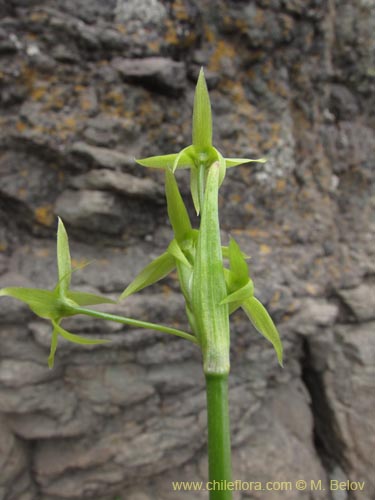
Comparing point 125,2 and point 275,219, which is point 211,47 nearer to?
point 125,2

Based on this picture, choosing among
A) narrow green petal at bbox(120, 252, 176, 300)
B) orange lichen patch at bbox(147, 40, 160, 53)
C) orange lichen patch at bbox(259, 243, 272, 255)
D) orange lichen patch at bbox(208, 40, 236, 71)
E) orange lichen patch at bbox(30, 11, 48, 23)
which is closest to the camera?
narrow green petal at bbox(120, 252, 176, 300)

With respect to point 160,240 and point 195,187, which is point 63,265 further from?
point 160,240

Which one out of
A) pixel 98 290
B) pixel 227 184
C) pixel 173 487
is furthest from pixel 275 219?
pixel 173 487

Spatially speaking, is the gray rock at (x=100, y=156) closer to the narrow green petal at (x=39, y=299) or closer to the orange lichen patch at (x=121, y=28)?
the orange lichen patch at (x=121, y=28)

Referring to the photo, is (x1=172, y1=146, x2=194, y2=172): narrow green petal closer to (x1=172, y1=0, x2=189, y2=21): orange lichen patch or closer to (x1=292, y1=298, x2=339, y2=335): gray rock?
(x1=172, y1=0, x2=189, y2=21): orange lichen patch

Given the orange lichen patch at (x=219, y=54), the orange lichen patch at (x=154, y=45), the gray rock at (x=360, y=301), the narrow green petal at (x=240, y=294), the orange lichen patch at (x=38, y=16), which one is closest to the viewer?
the narrow green petal at (x=240, y=294)

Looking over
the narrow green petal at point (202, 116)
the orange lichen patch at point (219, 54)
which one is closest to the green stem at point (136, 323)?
the narrow green petal at point (202, 116)

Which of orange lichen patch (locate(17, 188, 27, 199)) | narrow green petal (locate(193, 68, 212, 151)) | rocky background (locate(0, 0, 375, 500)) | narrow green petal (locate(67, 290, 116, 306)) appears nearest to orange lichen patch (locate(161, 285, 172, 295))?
rocky background (locate(0, 0, 375, 500))
